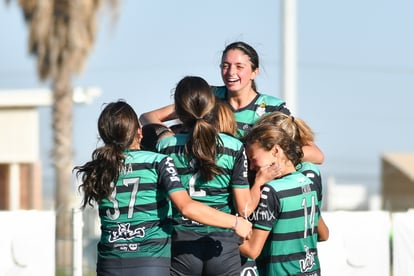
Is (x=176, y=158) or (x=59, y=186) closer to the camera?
(x=176, y=158)

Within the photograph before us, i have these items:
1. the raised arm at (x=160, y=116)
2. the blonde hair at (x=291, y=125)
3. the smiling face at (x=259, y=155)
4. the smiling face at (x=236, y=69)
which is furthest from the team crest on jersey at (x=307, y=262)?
the raised arm at (x=160, y=116)

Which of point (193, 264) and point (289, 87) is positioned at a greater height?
point (289, 87)

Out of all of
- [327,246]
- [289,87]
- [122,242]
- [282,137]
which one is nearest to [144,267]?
[122,242]

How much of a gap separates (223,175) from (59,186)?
2154cm

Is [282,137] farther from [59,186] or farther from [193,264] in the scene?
[59,186]

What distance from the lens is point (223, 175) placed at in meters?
5.64

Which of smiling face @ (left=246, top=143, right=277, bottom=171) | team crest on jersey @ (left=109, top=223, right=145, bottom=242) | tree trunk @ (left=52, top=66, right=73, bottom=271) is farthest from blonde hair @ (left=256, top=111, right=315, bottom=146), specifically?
tree trunk @ (left=52, top=66, right=73, bottom=271)

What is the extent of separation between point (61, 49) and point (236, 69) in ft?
71.8

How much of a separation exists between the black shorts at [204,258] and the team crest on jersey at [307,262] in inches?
15.2

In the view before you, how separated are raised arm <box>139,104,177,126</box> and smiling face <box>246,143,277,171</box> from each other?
0.72 metres

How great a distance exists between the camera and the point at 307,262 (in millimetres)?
5863

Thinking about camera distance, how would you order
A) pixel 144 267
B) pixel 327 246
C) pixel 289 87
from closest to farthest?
pixel 144 267
pixel 327 246
pixel 289 87

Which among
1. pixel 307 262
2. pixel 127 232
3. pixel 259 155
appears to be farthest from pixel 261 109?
pixel 127 232

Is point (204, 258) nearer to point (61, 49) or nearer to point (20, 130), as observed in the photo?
point (20, 130)
